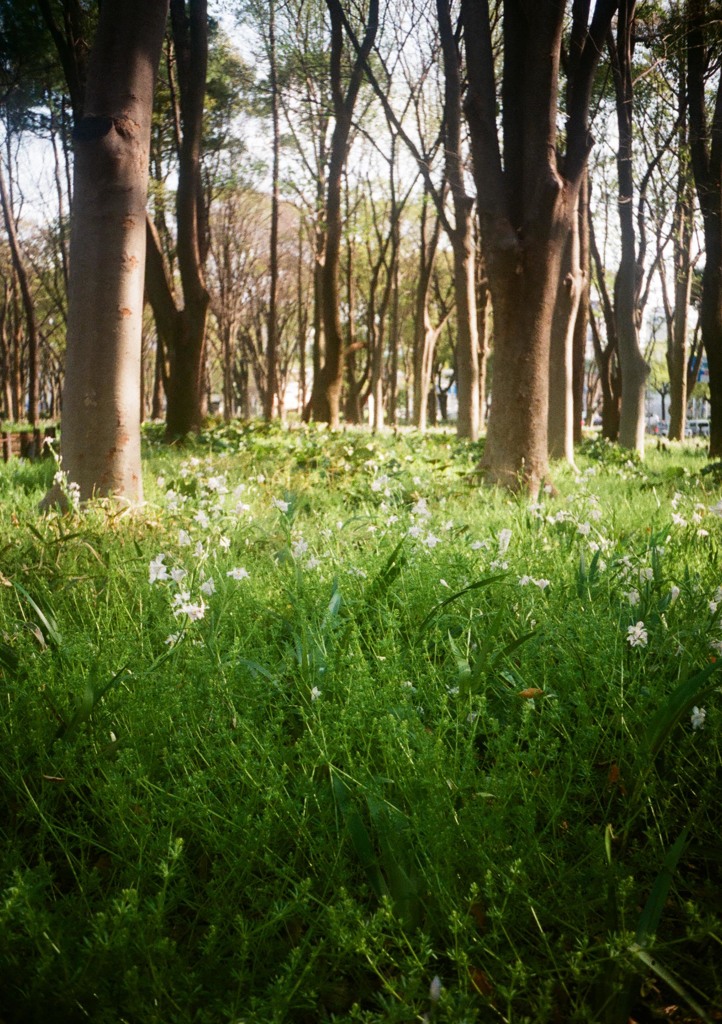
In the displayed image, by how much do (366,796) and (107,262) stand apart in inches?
192

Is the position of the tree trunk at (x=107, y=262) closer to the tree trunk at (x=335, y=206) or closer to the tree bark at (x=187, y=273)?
the tree bark at (x=187, y=273)

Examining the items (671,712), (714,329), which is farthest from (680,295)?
(671,712)

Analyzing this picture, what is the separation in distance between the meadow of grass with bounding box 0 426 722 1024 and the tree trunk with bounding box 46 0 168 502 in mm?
1884

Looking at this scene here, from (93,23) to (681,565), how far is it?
1381cm

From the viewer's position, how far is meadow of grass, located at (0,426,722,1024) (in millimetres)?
1629

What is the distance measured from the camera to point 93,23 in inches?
515

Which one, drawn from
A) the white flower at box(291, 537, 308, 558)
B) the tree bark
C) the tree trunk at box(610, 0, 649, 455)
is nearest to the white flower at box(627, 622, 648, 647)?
the white flower at box(291, 537, 308, 558)

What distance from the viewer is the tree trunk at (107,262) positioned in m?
5.71

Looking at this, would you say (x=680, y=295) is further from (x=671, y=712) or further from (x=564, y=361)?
(x=671, y=712)

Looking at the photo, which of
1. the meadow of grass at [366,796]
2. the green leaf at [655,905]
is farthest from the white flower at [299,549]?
the green leaf at [655,905]

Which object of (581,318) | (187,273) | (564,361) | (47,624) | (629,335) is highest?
(187,273)

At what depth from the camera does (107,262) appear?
18.8 ft

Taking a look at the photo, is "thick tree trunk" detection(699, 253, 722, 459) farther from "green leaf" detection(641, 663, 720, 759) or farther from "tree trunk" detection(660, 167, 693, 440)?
"green leaf" detection(641, 663, 720, 759)

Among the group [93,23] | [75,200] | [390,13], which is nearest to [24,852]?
[75,200]
